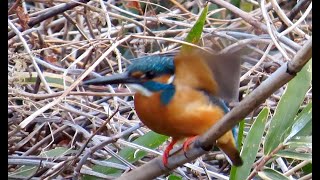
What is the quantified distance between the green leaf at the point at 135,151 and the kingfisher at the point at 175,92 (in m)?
0.36

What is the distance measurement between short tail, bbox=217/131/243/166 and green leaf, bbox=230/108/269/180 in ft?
0.23

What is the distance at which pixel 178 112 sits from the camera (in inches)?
51.3

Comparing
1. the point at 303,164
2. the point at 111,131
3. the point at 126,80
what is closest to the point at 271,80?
the point at 126,80

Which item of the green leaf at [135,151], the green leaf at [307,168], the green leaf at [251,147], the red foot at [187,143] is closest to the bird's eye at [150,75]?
the red foot at [187,143]

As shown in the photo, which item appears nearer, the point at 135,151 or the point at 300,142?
the point at 300,142

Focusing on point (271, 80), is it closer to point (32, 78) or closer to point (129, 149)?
point (129, 149)

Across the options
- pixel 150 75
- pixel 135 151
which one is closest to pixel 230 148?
pixel 150 75

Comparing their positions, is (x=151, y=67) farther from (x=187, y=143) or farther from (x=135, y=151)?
(x=135, y=151)

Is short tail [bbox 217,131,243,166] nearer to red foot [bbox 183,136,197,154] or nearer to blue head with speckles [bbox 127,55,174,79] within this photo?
red foot [bbox 183,136,197,154]

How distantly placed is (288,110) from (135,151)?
48 centimetres

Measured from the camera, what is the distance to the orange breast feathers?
1.29m

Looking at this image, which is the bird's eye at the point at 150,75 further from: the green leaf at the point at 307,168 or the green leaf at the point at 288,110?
the green leaf at the point at 307,168

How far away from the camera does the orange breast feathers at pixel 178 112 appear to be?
129 centimetres

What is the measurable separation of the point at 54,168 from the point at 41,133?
38cm
